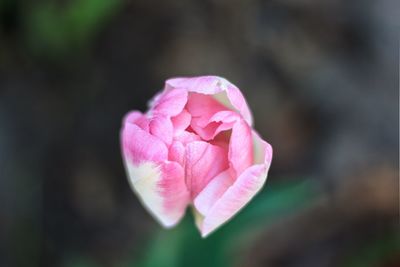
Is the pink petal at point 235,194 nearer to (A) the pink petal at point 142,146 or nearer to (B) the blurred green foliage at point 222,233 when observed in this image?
(A) the pink petal at point 142,146

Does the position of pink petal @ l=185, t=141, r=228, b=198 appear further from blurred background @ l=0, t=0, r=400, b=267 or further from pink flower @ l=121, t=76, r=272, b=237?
blurred background @ l=0, t=0, r=400, b=267

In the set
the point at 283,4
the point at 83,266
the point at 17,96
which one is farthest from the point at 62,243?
the point at 283,4

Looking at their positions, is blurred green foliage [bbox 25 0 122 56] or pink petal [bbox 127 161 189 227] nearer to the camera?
pink petal [bbox 127 161 189 227]

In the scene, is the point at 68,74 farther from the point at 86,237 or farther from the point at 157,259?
the point at 157,259

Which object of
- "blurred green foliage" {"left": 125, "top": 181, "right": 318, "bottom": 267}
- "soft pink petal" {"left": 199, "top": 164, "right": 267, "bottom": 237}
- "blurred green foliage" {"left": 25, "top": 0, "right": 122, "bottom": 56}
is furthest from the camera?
"blurred green foliage" {"left": 25, "top": 0, "right": 122, "bottom": 56}

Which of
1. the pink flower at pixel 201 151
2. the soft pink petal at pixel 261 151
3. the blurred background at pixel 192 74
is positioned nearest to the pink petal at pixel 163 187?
the pink flower at pixel 201 151

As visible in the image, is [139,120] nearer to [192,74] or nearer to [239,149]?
[239,149]

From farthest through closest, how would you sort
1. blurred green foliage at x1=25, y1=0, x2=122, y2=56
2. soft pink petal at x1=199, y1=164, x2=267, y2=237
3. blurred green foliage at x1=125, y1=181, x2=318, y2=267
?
blurred green foliage at x1=25, y1=0, x2=122, y2=56 → blurred green foliage at x1=125, y1=181, x2=318, y2=267 → soft pink petal at x1=199, y1=164, x2=267, y2=237

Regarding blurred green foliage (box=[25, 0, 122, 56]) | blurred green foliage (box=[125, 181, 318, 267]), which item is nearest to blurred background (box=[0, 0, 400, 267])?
blurred green foliage (box=[25, 0, 122, 56])
